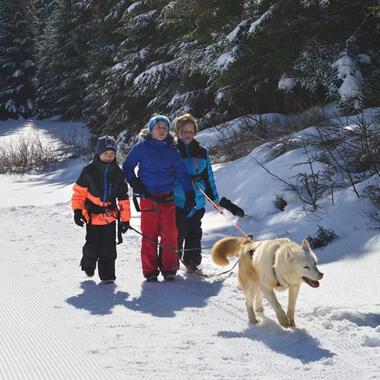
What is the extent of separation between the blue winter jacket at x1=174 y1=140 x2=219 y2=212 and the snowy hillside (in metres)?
0.85

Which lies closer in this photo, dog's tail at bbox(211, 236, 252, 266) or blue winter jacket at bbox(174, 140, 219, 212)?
dog's tail at bbox(211, 236, 252, 266)

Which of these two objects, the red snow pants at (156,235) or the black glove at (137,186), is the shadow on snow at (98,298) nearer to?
the red snow pants at (156,235)

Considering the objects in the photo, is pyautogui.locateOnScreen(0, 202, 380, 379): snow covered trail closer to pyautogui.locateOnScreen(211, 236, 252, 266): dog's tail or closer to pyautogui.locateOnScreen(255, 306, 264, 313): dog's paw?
pyautogui.locateOnScreen(255, 306, 264, 313): dog's paw

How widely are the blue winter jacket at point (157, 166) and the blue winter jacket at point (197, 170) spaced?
7.5 inches

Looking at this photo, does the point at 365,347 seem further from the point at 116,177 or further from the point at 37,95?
the point at 37,95

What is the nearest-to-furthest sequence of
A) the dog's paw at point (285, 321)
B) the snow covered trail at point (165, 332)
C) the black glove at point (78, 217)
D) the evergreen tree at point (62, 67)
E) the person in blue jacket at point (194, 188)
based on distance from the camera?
the snow covered trail at point (165, 332), the dog's paw at point (285, 321), the black glove at point (78, 217), the person in blue jacket at point (194, 188), the evergreen tree at point (62, 67)

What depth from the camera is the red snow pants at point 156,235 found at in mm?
5973

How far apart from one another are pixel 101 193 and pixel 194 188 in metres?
1.08

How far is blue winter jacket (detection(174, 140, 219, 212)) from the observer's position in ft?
20.5

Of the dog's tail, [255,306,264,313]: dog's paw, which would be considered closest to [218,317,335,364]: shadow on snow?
[255,306,264,313]: dog's paw

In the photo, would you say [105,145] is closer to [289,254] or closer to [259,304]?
[259,304]

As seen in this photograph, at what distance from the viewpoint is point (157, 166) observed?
5.94 meters

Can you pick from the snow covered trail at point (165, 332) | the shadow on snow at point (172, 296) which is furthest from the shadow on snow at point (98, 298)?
the shadow on snow at point (172, 296)

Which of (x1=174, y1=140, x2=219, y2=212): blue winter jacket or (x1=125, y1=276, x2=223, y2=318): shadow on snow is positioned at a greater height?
(x1=174, y1=140, x2=219, y2=212): blue winter jacket
